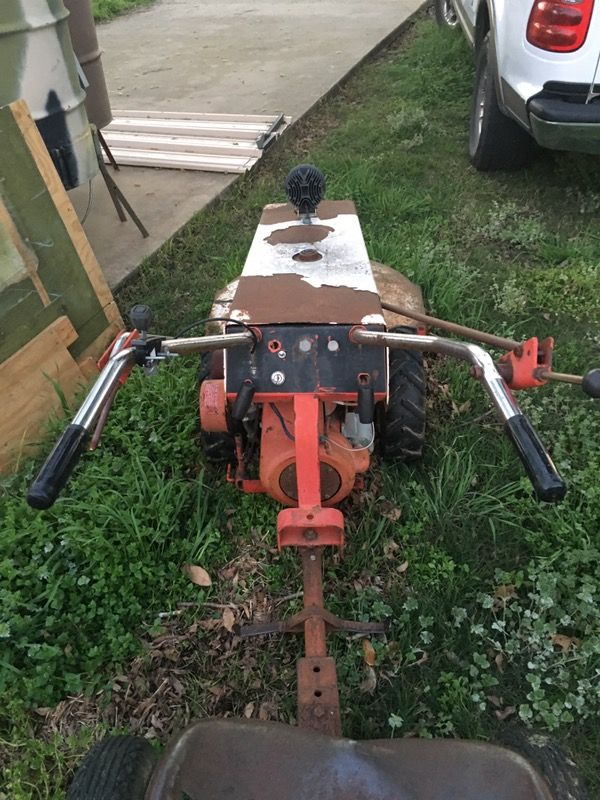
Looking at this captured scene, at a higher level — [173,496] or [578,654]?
[173,496]

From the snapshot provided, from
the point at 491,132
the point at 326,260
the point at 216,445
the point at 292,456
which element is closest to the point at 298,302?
the point at 326,260

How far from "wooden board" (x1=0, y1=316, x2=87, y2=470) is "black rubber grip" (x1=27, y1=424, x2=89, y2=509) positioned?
150 centimetres

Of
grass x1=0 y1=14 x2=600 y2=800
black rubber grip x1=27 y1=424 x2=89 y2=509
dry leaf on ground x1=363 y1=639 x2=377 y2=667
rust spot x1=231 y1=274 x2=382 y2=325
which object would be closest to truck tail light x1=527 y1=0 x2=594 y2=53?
grass x1=0 y1=14 x2=600 y2=800

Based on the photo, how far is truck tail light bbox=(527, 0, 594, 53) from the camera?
3152 mm

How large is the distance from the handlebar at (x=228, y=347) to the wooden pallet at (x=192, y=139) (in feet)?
11.6

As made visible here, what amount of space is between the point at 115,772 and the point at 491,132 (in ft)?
14.5

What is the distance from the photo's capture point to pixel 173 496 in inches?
105

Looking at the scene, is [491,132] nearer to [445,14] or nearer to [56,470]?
[445,14]

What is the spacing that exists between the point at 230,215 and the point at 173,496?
2.65 metres

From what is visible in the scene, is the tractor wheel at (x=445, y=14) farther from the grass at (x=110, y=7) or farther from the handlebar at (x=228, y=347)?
the handlebar at (x=228, y=347)

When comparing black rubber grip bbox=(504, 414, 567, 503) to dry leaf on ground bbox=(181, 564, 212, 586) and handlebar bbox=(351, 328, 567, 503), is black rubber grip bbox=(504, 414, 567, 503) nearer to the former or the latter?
handlebar bbox=(351, 328, 567, 503)

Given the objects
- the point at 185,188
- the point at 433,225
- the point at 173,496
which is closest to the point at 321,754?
the point at 173,496

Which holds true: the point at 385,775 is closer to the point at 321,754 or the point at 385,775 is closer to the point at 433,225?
the point at 321,754

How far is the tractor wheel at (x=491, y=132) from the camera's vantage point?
169 inches
